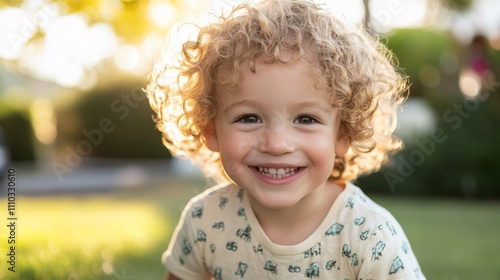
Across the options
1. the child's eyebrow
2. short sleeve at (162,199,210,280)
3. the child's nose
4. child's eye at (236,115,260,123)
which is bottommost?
short sleeve at (162,199,210,280)

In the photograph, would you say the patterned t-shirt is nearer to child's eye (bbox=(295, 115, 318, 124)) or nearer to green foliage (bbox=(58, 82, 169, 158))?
child's eye (bbox=(295, 115, 318, 124))

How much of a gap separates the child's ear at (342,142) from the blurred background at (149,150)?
1.42ft

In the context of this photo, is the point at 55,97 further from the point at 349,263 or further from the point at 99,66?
the point at 349,263

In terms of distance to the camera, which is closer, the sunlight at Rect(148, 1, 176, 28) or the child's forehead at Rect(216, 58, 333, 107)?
the child's forehead at Rect(216, 58, 333, 107)

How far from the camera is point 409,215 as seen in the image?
6836mm

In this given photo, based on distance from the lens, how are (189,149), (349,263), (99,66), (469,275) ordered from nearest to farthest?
(349,263) < (189,149) < (469,275) < (99,66)

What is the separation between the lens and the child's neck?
8.33ft

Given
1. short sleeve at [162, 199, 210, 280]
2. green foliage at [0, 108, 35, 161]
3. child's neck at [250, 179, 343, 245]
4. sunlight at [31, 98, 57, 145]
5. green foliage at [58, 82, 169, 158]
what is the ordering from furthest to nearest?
sunlight at [31, 98, 57, 145] < green foliage at [0, 108, 35, 161] < green foliage at [58, 82, 169, 158] < short sleeve at [162, 199, 210, 280] < child's neck at [250, 179, 343, 245]

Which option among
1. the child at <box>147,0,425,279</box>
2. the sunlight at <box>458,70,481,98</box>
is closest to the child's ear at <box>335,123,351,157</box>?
the child at <box>147,0,425,279</box>

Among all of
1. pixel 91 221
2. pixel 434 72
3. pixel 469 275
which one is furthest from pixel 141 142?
pixel 469 275

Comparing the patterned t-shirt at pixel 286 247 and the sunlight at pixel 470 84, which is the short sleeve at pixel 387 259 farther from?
the sunlight at pixel 470 84

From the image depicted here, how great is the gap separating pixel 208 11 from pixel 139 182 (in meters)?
9.75

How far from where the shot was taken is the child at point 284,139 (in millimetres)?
2295

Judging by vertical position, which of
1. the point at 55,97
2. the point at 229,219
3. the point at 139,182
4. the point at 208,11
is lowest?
the point at 229,219
